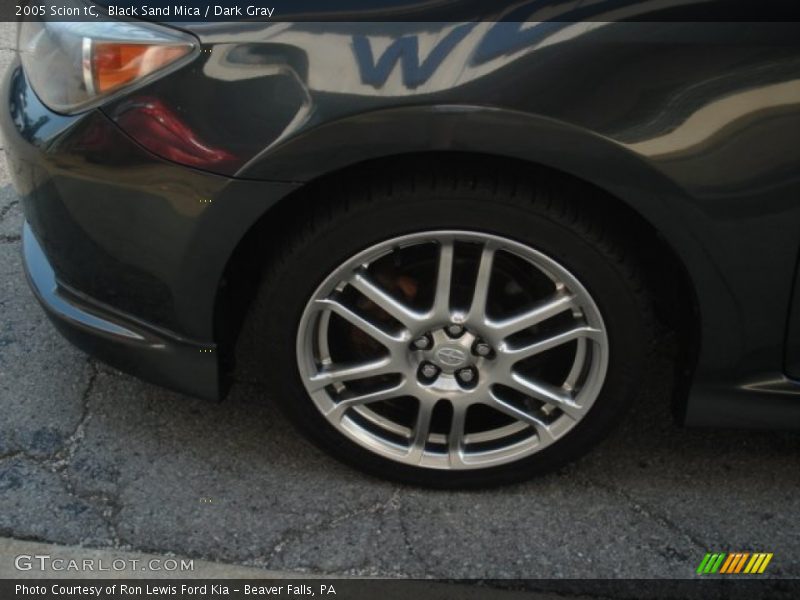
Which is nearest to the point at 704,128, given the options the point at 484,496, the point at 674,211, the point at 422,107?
the point at 674,211

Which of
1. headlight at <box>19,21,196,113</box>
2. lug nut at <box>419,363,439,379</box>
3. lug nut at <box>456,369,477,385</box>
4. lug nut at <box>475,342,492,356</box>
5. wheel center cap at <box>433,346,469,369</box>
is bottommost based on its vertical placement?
lug nut at <box>419,363,439,379</box>

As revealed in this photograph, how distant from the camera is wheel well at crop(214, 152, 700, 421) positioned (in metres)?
2.18

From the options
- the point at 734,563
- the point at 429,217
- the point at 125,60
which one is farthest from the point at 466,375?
the point at 125,60

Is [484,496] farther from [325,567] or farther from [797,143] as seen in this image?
[797,143]

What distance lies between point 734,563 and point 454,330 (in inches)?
31.0

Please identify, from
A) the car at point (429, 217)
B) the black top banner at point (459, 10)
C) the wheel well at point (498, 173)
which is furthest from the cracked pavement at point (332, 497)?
the black top banner at point (459, 10)

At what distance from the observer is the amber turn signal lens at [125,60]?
2121 mm

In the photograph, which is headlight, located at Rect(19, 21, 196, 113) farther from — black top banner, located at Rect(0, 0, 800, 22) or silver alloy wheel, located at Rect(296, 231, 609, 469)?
silver alloy wheel, located at Rect(296, 231, 609, 469)

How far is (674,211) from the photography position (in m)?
2.09

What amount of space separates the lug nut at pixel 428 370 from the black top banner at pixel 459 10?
2.48 ft

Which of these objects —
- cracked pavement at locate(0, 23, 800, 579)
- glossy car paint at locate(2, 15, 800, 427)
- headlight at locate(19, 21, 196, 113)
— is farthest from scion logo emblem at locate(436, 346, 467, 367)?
headlight at locate(19, 21, 196, 113)

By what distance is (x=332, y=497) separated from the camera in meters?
2.50

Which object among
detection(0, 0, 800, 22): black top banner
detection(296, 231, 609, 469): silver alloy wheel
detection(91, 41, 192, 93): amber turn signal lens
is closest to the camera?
detection(0, 0, 800, 22): black top banner

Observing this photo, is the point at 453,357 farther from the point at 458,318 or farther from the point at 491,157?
the point at 491,157
